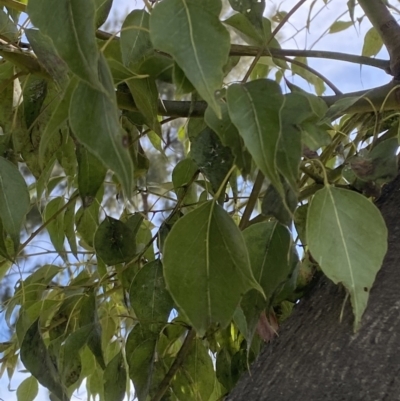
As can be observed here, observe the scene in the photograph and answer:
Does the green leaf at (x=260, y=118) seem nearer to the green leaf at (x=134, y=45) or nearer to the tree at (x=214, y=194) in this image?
the tree at (x=214, y=194)

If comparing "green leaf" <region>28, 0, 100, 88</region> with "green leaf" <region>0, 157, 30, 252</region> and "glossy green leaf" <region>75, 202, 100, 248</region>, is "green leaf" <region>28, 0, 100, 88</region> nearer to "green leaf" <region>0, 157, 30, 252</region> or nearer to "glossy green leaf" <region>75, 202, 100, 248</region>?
"green leaf" <region>0, 157, 30, 252</region>

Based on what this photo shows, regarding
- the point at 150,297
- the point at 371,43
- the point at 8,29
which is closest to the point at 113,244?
the point at 150,297

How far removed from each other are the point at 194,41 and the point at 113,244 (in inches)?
7.8

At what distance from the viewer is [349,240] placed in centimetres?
24

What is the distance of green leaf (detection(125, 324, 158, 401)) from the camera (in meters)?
0.35

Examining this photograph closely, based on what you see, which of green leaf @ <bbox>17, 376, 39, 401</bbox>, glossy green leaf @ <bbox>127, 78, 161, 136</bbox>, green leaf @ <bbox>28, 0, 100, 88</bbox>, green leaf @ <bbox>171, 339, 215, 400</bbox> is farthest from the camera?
green leaf @ <bbox>17, 376, 39, 401</bbox>

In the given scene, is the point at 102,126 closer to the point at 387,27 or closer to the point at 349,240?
the point at 349,240

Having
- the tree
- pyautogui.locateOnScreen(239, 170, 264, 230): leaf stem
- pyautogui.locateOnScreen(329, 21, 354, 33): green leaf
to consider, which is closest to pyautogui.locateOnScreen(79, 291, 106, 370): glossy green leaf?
the tree

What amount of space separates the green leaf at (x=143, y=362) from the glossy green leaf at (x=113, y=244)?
0.15 feet

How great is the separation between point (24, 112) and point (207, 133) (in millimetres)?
143

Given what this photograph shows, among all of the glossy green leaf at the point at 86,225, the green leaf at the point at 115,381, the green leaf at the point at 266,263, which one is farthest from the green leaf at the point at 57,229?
the green leaf at the point at 266,263

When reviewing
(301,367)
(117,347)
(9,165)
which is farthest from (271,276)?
(117,347)

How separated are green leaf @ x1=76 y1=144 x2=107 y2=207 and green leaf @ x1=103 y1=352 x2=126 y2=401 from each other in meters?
0.12

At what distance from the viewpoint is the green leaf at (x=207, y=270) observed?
0.24 m
